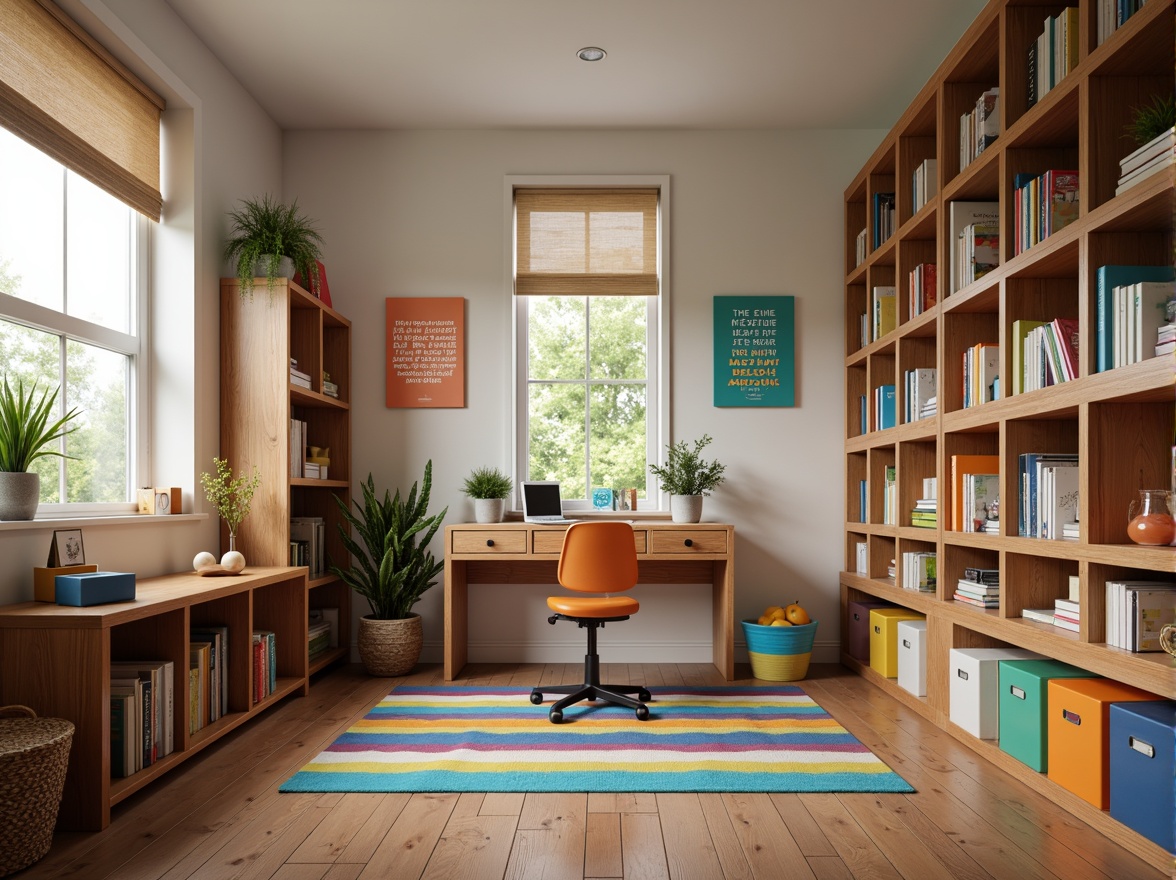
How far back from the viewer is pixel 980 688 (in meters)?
2.88

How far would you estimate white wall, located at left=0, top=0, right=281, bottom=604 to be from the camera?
3.19 m

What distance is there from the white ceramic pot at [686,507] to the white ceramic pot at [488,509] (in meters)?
0.91

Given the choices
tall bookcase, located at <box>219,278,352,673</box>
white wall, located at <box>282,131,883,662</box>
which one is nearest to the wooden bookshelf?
tall bookcase, located at <box>219,278,352,673</box>

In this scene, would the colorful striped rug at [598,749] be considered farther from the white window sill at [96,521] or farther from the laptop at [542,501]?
the white window sill at [96,521]

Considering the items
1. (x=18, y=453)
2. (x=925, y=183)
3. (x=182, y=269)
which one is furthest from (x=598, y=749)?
(x=925, y=183)

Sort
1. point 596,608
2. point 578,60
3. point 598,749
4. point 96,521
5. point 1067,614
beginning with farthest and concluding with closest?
point 578,60, point 596,608, point 598,749, point 96,521, point 1067,614

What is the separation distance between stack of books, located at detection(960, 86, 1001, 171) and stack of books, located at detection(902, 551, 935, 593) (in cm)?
164

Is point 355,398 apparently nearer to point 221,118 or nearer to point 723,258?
point 221,118

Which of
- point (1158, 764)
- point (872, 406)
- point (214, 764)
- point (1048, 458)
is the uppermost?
point (872, 406)

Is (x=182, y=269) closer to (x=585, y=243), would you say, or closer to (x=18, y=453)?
(x=18, y=453)

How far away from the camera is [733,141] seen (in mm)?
4699

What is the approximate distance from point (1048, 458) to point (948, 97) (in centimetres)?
158

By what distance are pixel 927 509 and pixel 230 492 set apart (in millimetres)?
3023

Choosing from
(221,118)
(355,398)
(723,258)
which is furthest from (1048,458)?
(221,118)
